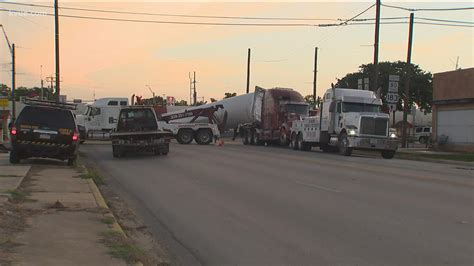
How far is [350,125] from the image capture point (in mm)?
27188

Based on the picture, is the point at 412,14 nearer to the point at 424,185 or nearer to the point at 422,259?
the point at 424,185

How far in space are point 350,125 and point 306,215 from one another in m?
18.6

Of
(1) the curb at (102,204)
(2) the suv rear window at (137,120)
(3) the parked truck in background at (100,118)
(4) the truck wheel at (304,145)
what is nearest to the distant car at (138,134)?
(2) the suv rear window at (137,120)

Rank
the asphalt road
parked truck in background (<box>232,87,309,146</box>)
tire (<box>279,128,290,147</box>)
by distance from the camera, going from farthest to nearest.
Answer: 1. parked truck in background (<box>232,87,309,146</box>)
2. tire (<box>279,128,290,147</box>)
3. the asphalt road

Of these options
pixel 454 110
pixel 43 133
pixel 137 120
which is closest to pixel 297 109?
pixel 454 110

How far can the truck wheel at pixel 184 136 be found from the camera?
37000 mm

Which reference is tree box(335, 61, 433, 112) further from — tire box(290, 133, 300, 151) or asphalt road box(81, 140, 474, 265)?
asphalt road box(81, 140, 474, 265)

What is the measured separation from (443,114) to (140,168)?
25.7m

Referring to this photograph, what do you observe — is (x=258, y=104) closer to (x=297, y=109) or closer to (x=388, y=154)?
(x=297, y=109)

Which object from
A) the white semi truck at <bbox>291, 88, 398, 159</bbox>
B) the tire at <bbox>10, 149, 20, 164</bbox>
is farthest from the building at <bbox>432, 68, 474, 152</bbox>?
the tire at <bbox>10, 149, 20, 164</bbox>

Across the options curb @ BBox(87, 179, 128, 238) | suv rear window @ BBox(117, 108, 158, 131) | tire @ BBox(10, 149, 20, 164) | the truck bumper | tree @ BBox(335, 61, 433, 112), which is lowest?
curb @ BBox(87, 179, 128, 238)

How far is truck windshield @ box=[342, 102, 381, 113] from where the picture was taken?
28.2 m

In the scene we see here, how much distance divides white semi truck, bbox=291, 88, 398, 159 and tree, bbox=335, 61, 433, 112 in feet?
150

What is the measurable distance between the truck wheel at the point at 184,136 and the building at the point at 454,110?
16.9 m
